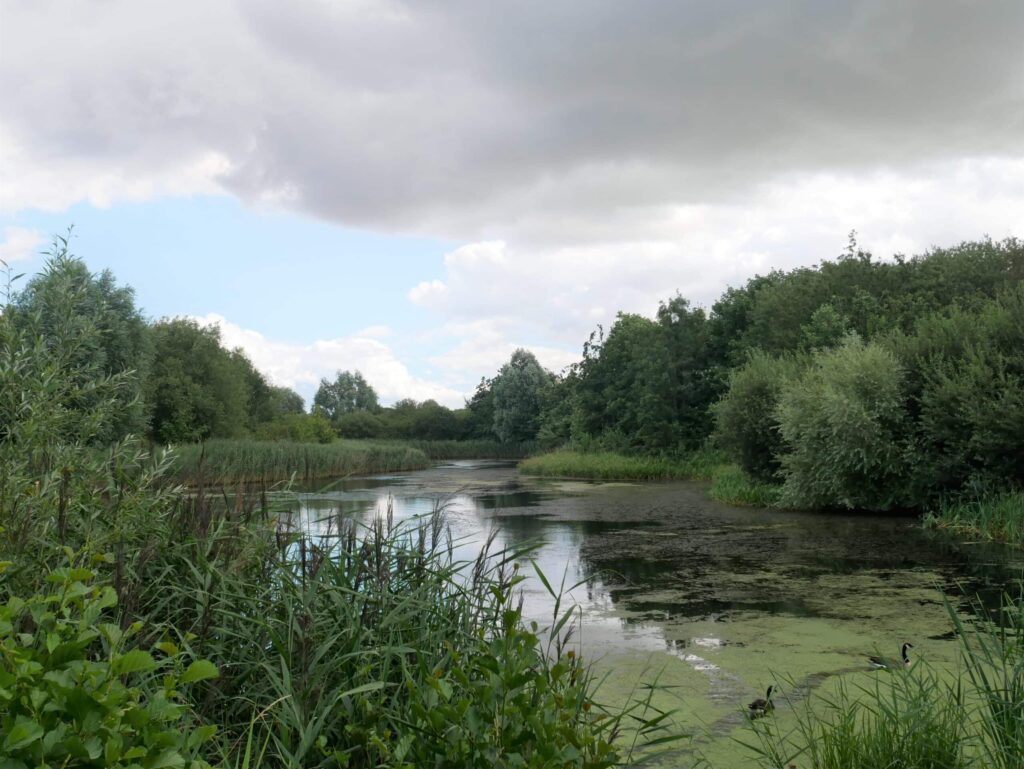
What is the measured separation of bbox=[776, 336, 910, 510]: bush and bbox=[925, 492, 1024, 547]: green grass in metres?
1.21

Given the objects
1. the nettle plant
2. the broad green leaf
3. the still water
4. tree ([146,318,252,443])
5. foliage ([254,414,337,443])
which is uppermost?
tree ([146,318,252,443])

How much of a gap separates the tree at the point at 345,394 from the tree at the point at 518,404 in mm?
32080

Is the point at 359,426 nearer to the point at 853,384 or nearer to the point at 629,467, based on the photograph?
the point at 629,467

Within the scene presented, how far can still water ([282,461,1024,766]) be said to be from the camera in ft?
15.9

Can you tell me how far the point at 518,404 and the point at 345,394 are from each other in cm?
3645

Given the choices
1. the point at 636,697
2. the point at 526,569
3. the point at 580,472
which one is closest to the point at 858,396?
the point at 526,569

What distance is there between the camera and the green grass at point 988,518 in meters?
10.6

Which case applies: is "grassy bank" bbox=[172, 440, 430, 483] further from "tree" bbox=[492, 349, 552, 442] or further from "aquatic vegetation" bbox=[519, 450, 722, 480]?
"tree" bbox=[492, 349, 552, 442]

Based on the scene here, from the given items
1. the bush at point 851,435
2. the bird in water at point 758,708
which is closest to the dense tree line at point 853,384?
the bush at point 851,435

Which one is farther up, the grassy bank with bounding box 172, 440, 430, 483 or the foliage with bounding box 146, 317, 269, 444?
the foliage with bounding box 146, 317, 269, 444

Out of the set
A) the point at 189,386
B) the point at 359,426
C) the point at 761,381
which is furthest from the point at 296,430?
the point at 761,381

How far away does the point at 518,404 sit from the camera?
198 ft

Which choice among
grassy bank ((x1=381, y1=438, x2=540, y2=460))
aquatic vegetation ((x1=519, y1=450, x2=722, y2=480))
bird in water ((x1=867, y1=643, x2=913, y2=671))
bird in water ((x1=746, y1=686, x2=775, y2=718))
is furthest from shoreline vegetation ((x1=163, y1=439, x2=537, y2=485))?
aquatic vegetation ((x1=519, y1=450, x2=722, y2=480))

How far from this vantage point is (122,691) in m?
1.66
